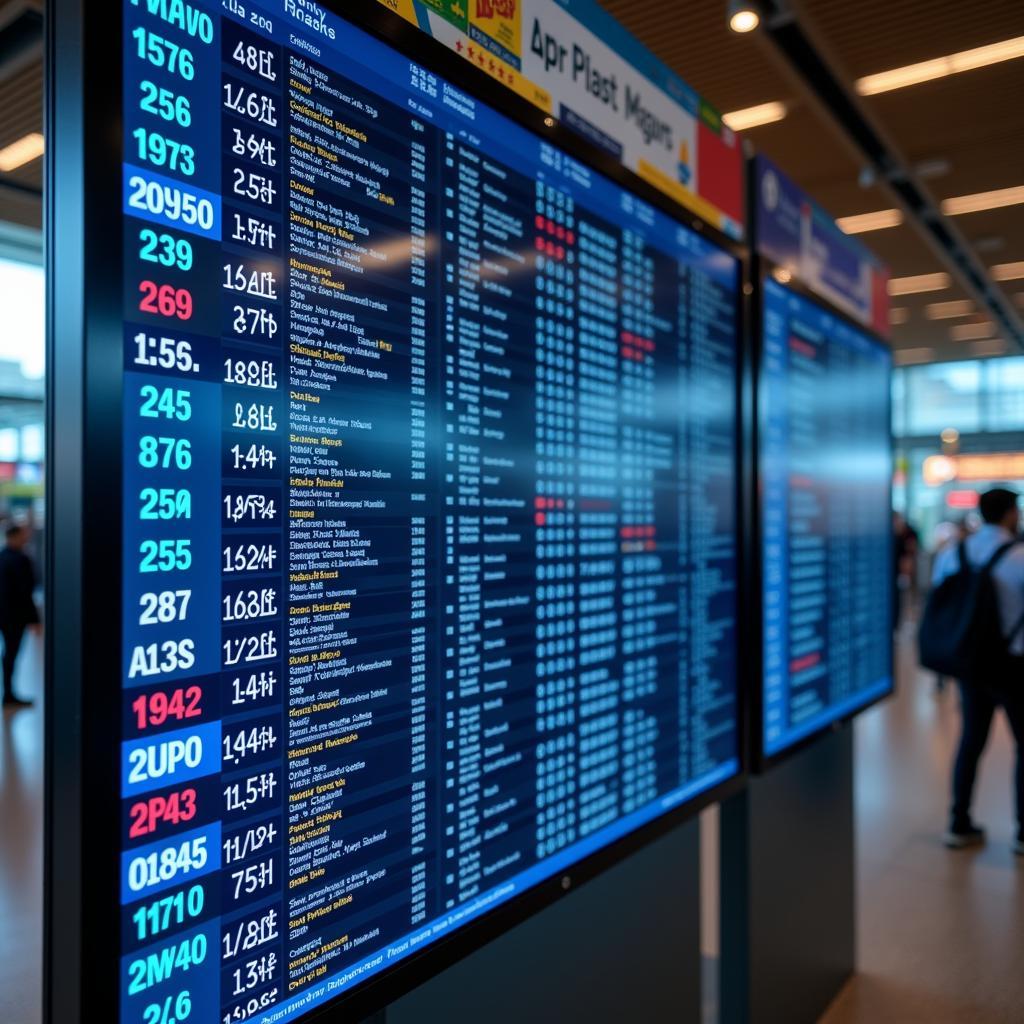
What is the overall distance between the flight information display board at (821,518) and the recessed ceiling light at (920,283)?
7.05 meters

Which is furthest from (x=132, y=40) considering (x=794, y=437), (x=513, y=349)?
(x=794, y=437)

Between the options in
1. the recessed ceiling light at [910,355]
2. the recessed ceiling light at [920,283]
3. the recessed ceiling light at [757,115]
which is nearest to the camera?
the recessed ceiling light at [757,115]

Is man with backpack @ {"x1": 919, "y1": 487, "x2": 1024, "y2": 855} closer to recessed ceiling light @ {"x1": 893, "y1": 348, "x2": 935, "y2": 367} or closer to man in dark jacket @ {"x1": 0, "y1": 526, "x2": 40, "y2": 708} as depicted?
man in dark jacket @ {"x1": 0, "y1": 526, "x2": 40, "y2": 708}

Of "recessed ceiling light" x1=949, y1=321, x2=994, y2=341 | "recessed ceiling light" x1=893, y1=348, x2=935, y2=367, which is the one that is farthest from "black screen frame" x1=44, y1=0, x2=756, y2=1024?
"recessed ceiling light" x1=893, y1=348, x2=935, y2=367

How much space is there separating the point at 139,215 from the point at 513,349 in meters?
0.62

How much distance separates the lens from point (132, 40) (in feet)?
2.77

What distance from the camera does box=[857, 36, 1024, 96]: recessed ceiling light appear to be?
4.82 m

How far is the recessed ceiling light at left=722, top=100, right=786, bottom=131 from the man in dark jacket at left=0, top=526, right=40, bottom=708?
656 centimetres

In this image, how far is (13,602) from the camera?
25.3 ft

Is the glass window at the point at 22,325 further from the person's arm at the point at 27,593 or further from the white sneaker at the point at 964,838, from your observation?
the white sneaker at the point at 964,838

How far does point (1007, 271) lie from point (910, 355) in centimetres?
512

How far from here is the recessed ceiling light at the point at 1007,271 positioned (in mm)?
9172

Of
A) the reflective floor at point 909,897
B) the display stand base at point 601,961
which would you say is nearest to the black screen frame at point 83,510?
the display stand base at point 601,961

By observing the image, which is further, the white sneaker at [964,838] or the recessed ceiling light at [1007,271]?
the recessed ceiling light at [1007,271]
